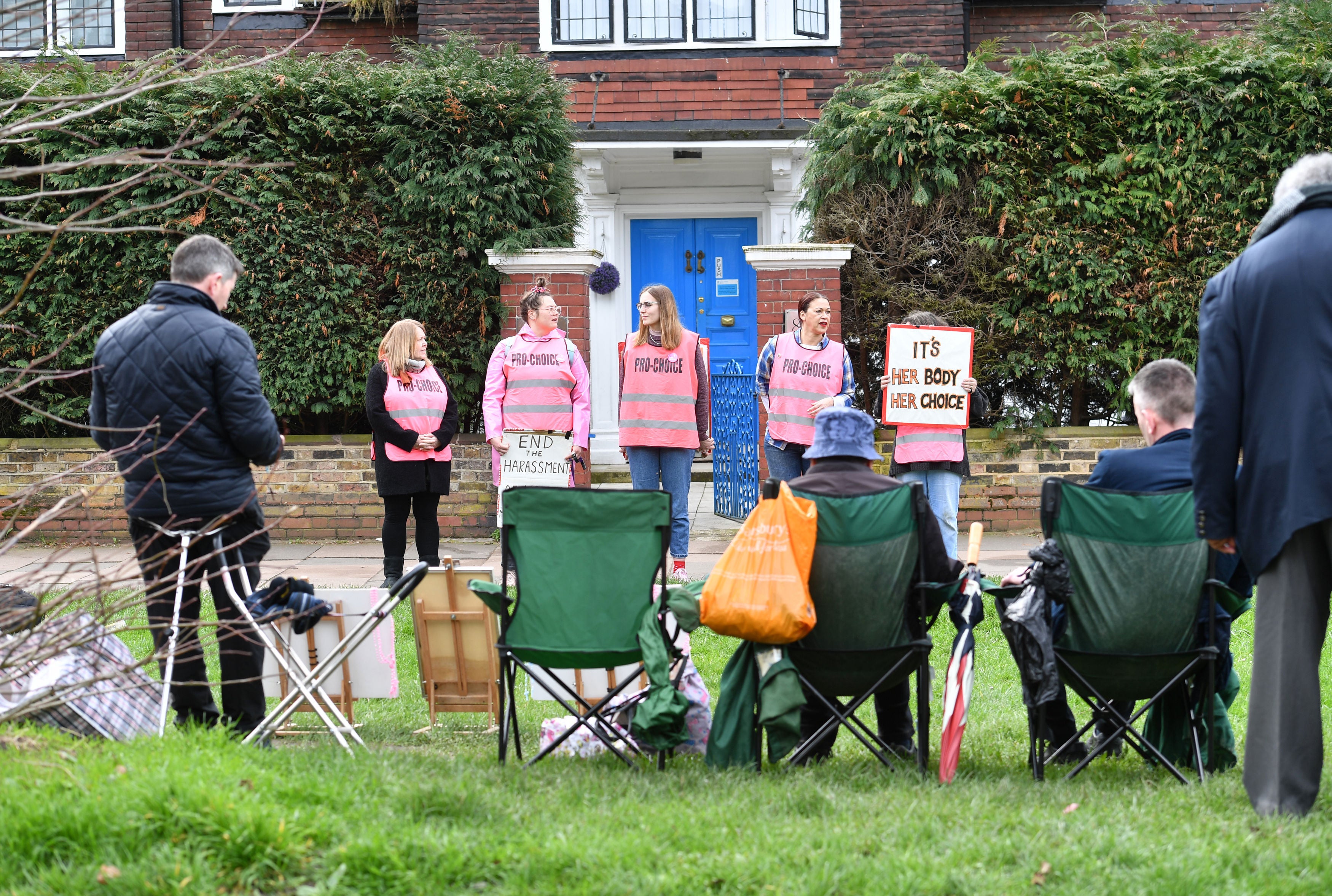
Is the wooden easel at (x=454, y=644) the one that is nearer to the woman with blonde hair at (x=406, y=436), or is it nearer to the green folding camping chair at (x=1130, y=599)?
the woman with blonde hair at (x=406, y=436)

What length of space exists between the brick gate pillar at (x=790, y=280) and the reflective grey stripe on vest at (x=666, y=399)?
197 centimetres

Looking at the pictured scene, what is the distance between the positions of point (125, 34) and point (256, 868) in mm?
14432

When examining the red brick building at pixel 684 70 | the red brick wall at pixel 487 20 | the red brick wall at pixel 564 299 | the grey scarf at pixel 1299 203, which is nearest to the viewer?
the grey scarf at pixel 1299 203

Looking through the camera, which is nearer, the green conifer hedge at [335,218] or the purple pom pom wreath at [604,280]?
the green conifer hedge at [335,218]

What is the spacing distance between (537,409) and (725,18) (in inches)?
293

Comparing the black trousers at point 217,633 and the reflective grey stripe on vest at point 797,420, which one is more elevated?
the reflective grey stripe on vest at point 797,420

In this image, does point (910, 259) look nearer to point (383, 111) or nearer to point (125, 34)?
point (383, 111)

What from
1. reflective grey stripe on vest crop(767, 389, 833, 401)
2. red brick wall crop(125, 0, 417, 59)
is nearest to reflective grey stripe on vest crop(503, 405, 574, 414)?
reflective grey stripe on vest crop(767, 389, 833, 401)

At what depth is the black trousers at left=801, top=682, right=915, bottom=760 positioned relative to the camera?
15.8 ft

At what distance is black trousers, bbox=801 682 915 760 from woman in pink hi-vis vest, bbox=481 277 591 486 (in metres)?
3.72

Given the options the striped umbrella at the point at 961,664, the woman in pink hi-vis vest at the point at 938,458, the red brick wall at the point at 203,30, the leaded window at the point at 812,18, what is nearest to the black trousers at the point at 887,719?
the striped umbrella at the point at 961,664

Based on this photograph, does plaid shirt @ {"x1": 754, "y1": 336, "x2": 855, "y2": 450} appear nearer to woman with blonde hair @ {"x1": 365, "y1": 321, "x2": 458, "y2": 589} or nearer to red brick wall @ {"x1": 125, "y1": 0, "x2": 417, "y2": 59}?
woman with blonde hair @ {"x1": 365, "y1": 321, "x2": 458, "y2": 589}

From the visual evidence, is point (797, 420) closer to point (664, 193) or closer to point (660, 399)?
point (660, 399)

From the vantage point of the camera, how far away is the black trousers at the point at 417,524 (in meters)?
7.66
